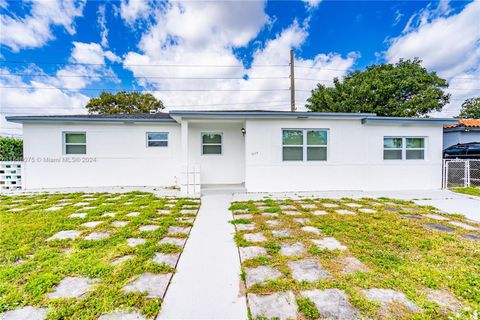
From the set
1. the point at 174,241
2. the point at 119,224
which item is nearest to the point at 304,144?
the point at 174,241

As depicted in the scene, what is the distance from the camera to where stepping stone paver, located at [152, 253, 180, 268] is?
2.59 metres

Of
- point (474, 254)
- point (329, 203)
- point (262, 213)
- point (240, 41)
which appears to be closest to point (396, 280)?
point (474, 254)

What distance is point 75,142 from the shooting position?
8.12m

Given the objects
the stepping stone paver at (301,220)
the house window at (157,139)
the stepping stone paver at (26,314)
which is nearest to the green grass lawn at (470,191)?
the stepping stone paver at (301,220)

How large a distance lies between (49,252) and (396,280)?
4267mm

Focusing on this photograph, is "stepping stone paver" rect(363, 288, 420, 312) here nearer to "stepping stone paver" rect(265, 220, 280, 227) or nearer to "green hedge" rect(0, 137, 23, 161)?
"stepping stone paver" rect(265, 220, 280, 227)

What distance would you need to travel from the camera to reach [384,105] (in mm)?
17156

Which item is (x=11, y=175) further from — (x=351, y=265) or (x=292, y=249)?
(x=351, y=265)

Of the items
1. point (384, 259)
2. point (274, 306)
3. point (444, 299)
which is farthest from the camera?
point (384, 259)

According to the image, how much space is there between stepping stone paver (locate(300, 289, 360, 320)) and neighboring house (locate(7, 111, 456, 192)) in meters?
5.41

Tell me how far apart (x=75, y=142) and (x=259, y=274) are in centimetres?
907

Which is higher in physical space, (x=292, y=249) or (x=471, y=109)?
(x=471, y=109)

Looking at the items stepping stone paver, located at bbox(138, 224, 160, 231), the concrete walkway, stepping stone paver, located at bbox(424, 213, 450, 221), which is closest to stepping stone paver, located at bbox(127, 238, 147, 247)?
stepping stone paver, located at bbox(138, 224, 160, 231)

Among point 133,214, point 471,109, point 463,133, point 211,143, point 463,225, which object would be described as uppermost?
point 471,109
